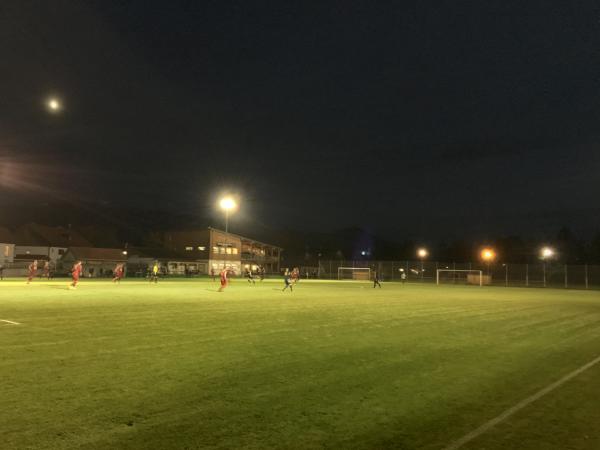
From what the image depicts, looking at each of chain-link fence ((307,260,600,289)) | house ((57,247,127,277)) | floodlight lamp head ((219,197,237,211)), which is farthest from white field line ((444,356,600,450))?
house ((57,247,127,277))

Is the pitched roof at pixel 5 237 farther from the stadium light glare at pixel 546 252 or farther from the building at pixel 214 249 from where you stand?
the stadium light glare at pixel 546 252

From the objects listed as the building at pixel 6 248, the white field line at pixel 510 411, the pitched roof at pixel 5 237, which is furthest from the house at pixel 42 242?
the white field line at pixel 510 411

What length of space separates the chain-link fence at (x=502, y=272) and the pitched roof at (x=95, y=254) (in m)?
35.2

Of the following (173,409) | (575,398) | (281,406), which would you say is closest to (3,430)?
(173,409)

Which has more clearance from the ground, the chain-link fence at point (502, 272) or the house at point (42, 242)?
the house at point (42, 242)

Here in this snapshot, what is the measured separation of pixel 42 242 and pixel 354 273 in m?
59.3

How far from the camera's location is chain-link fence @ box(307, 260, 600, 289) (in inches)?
2608

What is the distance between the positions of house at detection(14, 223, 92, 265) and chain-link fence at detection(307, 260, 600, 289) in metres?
48.6

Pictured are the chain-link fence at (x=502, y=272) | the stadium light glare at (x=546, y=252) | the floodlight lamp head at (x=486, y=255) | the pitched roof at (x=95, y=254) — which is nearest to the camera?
the chain-link fence at (x=502, y=272)

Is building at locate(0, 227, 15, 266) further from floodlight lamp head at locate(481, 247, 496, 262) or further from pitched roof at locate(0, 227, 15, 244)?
floodlight lamp head at locate(481, 247, 496, 262)

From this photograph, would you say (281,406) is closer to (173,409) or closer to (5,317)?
(173,409)

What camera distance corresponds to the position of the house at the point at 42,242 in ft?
297

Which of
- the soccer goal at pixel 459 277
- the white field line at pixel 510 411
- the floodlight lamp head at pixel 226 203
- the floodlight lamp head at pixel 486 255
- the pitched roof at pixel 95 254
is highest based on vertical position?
the floodlight lamp head at pixel 226 203

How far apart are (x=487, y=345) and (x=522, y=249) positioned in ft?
389
